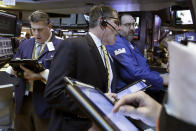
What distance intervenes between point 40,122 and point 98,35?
43.8 inches

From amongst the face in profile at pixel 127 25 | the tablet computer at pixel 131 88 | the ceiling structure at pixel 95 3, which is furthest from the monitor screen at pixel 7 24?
the ceiling structure at pixel 95 3

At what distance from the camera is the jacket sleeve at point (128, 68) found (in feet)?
7.71

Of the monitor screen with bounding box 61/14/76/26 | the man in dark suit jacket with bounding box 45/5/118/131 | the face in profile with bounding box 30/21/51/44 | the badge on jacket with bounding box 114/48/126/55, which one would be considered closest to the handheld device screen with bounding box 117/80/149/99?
the man in dark suit jacket with bounding box 45/5/118/131

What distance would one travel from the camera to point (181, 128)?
0.40 meters

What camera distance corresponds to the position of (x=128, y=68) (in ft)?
7.70

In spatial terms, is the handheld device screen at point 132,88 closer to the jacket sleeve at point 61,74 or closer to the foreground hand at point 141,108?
the jacket sleeve at point 61,74

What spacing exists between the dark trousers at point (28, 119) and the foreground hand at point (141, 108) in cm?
172

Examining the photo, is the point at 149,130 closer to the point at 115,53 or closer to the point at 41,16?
the point at 115,53

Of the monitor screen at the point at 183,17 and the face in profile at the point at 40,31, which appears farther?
the monitor screen at the point at 183,17

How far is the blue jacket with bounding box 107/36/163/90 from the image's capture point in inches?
92.6

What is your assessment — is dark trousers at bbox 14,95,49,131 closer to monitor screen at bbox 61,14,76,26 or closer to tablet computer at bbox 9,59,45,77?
tablet computer at bbox 9,59,45,77

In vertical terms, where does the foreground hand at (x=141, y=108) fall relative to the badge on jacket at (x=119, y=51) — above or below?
below

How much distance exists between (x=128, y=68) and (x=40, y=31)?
1.05 meters

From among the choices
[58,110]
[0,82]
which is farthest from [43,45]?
[58,110]
